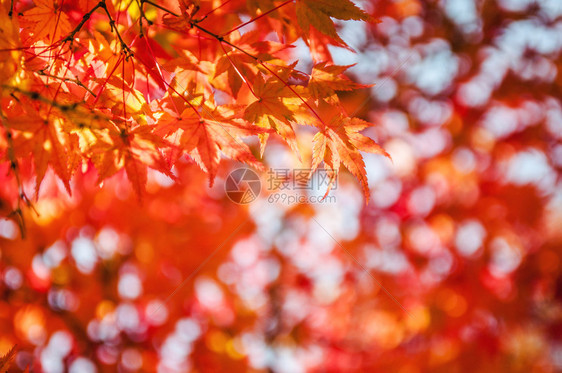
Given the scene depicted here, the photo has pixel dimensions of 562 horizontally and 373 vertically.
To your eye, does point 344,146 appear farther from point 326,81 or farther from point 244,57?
point 244,57

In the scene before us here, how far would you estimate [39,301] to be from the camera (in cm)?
255

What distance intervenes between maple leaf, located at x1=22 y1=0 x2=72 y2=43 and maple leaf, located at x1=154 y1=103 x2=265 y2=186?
340mm

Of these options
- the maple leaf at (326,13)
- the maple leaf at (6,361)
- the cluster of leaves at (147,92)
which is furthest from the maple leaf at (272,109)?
the maple leaf at (6,361)

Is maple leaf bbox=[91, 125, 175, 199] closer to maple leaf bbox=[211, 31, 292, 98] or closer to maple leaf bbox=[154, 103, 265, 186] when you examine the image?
maple leaf bbox=[154, 103, 265, 186]

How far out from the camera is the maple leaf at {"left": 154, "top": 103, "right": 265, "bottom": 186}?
97 cm

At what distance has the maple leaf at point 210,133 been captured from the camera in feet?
3.19

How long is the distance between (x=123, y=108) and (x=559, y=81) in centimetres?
368

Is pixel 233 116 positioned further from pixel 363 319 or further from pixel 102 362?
pixel 363 319

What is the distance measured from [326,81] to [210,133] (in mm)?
315

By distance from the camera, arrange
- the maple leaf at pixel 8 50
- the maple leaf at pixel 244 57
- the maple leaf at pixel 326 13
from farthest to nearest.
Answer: the maple leaf at pixel 244 57 → the maple leaf at pixel 326 13 → the maple leaf at pixel 8 50

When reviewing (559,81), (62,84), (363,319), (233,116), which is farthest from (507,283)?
(62,84)

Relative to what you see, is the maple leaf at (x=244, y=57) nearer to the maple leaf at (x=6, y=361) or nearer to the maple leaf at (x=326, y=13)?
the maple leaf at (x=326, y=13)

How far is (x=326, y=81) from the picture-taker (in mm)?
1008

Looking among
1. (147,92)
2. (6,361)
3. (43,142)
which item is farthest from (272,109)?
(6,361)
